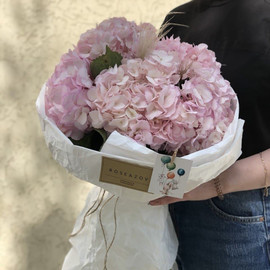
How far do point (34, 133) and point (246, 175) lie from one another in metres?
1.11

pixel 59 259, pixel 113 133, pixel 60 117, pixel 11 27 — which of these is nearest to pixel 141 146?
pixel 113 133

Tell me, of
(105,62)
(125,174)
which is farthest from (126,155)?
(105,62)

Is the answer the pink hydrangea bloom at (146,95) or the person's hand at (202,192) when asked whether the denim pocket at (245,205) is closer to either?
the person's hand at (202,192)

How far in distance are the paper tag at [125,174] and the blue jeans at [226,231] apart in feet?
0.96

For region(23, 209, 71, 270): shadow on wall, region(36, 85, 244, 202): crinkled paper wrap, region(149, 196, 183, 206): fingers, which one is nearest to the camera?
region(36, 85, 244, 202): crinkled paper wrap

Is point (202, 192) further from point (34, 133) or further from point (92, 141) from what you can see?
point (34, 133)

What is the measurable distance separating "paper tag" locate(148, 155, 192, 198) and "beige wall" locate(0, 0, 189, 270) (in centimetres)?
102

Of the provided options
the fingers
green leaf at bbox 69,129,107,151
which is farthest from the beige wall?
green leaf at bbox 69,129,107,151

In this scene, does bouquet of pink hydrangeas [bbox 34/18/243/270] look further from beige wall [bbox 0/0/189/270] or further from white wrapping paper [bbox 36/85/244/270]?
beige wall [bbox 0/0/189/270]

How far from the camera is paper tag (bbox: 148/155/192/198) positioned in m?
0.58

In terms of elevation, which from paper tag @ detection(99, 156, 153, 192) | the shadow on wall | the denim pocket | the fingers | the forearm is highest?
paper tag @ detection(99, 156, 153, 192)

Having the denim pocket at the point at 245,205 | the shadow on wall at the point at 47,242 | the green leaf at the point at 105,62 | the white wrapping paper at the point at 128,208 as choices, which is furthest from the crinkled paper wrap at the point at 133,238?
the shadow on wall at the point at 47,242

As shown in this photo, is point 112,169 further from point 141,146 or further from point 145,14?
point 145,14

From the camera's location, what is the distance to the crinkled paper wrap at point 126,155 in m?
0.58
